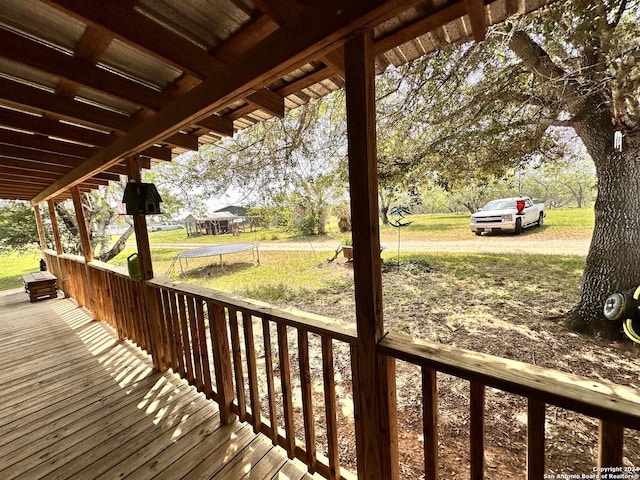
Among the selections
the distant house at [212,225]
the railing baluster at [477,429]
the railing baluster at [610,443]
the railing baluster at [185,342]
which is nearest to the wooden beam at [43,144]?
the railing baluster at [185,342]

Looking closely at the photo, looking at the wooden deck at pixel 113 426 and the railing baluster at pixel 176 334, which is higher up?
the railing baluster at pixel 176 334

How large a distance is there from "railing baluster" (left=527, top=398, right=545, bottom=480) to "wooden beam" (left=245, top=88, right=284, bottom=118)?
2.00 metres

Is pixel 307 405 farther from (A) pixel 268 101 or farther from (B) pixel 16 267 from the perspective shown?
(B) pixel 16 267

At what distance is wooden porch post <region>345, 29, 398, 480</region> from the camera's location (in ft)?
3.38

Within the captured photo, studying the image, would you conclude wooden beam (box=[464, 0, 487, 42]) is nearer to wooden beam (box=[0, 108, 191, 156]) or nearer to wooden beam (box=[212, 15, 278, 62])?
wooden beam (box=[212, 15, 278, 62])

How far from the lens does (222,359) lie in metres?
1.97

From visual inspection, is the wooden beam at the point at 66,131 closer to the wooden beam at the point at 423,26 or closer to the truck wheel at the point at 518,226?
the wooden beam at the point at 423,26

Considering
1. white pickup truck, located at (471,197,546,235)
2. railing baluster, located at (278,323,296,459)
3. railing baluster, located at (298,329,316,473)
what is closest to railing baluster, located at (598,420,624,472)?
railing baluster, located at (298,329,316,473)

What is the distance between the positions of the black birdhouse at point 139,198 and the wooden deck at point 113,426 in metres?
1.63

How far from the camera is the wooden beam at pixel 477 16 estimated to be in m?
0.93

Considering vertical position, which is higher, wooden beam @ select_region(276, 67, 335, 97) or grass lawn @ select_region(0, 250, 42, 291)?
wooden beam @ select_region(276, 67, 335, 97)

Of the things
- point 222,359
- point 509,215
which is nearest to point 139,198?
point 222,359

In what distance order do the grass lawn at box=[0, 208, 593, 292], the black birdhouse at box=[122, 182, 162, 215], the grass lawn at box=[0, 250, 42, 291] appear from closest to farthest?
the black birdhouse at box=[122, 182, 162, 215]
the grass lawn at box=[0, 208, 593, 292]
the grass lawn at box=[0, 250, 42, 291]

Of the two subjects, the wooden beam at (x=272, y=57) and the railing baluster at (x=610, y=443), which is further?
the wooden beam at (x=272, y=57)
